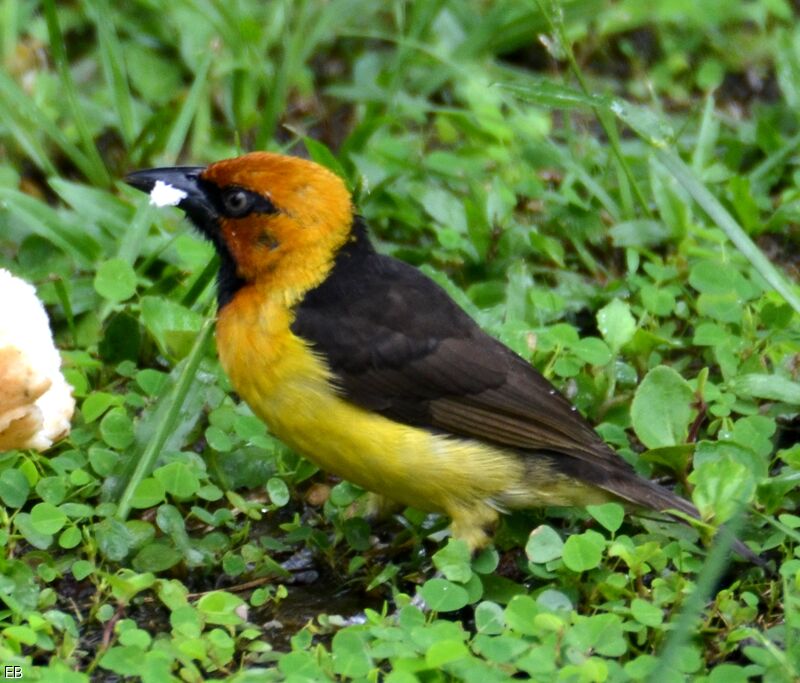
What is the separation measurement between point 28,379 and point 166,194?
2.64 ft

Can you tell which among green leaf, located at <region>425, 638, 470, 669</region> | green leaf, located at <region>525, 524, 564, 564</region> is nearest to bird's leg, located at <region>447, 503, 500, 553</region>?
green leaf, located at <region>525, 524, 564, 564</region>

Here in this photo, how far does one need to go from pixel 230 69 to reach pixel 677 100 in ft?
7.82

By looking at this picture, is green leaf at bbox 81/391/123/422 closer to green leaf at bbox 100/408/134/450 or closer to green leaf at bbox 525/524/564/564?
green leaf at bbox 100/408/134/450

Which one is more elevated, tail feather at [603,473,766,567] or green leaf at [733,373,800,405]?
green leaf at [733,373,800,405]

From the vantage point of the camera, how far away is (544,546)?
439 cm

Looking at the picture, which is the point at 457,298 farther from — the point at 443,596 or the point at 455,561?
the point at 443,596

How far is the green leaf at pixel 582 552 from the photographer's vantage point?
4273mm

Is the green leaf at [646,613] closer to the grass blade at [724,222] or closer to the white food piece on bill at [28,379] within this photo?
the grass blade at [724,222]

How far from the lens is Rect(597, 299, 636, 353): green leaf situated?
5.37 meters

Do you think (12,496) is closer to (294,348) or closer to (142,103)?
(294,348)

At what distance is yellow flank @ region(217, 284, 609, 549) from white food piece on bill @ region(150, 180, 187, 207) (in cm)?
40

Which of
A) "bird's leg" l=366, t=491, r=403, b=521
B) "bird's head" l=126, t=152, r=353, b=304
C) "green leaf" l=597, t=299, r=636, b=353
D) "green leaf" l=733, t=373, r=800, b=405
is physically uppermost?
"bird's head" l=126, t=152, r=353, b=304

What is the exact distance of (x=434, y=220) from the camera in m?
6.37

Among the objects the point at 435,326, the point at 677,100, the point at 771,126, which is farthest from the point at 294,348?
the point at 677,100
